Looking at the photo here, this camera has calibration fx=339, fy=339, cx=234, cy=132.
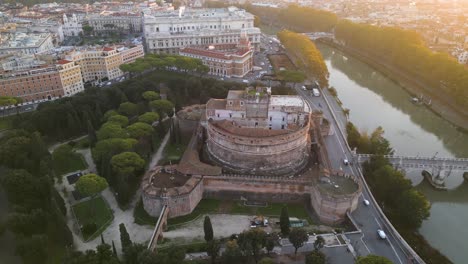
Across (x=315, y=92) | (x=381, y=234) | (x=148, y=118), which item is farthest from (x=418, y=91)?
(x=148, y=118)

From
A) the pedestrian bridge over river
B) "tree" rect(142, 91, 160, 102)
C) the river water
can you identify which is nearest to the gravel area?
the river water

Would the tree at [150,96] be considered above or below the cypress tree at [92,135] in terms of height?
above

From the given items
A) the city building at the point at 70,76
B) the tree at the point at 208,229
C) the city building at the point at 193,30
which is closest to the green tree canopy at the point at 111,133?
the tree at the point at 208,229

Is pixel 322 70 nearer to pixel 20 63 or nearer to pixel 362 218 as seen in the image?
pixel 362 218

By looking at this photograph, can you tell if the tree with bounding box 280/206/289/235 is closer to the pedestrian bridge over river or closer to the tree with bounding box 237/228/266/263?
the tree with bounding box 237/228/266/263

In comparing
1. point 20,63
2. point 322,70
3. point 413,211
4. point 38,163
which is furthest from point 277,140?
point 20,63

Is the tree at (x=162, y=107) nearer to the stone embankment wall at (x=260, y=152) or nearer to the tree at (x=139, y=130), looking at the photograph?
the tree at (x=139, y=130)
